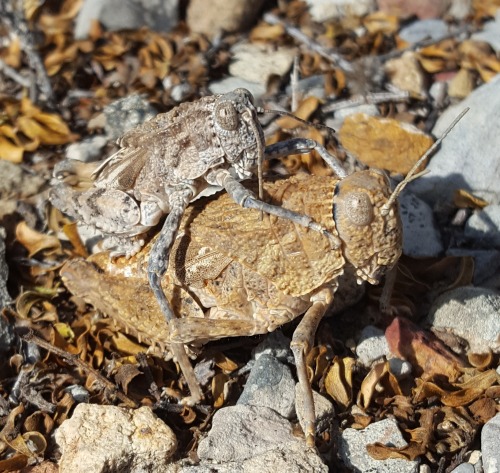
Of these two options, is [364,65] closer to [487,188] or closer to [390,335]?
[487,188]

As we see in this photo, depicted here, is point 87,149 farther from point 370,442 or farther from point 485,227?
point 370,442

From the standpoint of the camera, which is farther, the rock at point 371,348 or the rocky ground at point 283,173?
the rock at point 371,348

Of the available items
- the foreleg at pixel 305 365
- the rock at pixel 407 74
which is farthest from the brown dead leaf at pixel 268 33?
the foreleg at pixel 305 365

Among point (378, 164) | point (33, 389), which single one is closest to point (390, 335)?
point (378, 164)

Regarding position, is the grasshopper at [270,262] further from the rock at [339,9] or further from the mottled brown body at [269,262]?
the rock at [339,9]

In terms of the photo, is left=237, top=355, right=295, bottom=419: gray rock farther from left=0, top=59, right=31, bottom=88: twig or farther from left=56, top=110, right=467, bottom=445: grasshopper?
left=0, top=59, right=31, bottom=88: twig
